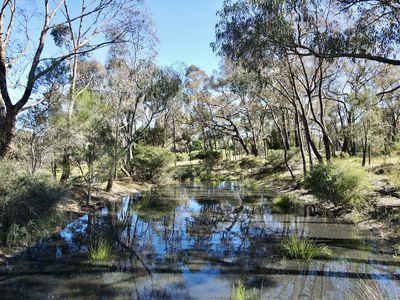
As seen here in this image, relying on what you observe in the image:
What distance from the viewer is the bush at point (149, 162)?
1121 inches

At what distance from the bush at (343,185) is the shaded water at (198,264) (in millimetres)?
1212

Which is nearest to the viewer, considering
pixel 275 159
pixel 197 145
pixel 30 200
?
pixel 30 200

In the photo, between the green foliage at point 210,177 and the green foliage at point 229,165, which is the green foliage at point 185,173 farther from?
the green foliage at point 229,165

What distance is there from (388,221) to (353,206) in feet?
7.39

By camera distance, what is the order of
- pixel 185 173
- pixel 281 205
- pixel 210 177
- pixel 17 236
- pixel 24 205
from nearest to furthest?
pixel 17 236 < pixel 24 205 < pixel 281 205 < pixel 185 173 < pixel 210 177

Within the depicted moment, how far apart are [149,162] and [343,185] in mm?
17409

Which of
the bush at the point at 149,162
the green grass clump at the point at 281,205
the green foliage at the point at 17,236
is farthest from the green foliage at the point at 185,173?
the green foliage at the point at 17,236

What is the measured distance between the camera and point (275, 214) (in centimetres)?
1526

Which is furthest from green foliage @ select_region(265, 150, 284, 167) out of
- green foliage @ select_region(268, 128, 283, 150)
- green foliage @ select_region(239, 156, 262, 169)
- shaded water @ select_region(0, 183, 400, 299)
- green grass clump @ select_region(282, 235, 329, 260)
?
green grass clump @ select_region(282, 235, 329, 260)

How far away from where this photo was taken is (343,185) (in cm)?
1371

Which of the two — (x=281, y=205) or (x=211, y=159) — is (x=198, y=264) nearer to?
(x=281, y=205)

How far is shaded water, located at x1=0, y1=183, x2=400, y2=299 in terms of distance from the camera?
665 centimetres

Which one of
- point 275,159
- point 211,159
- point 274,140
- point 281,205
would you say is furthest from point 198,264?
point 274,140

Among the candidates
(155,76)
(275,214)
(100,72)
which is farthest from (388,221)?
(100,72)
